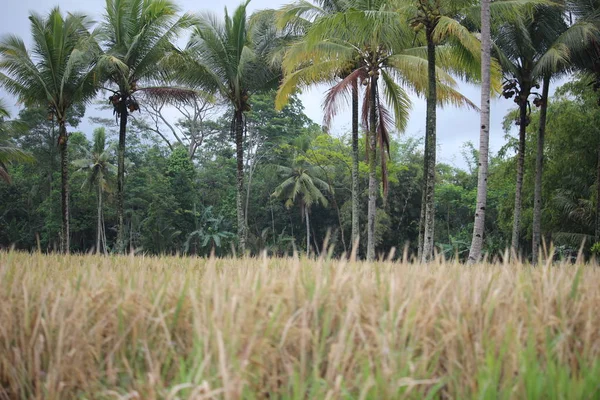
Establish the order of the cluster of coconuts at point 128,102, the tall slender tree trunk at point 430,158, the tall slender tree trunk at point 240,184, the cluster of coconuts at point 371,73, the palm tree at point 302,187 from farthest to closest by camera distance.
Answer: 1. the palm tree at point 302,187
2. the tall slender tree trunk at point 240,184
3. the cluster of coconuts at point 128,102
4. the cluster of coconuts at point 371,73
5. the tall slender tree trunk at point 430,158

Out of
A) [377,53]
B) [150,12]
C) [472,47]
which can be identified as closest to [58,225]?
[150,12]

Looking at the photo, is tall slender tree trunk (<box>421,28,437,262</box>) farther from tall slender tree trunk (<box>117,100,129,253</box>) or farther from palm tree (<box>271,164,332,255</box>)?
palm tree (<box>271,164,332,255</box>)

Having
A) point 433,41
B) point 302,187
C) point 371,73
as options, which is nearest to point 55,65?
point 371,73

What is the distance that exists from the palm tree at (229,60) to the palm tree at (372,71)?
228 centimetres

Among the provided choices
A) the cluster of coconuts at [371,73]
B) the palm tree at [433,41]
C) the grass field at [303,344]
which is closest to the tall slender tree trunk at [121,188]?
the cluster of coconuts at [371,73]

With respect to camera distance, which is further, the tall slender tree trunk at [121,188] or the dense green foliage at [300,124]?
the tall slender tree trunk at [121,188]

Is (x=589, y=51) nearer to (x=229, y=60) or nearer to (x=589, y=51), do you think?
(x=589, y=51)

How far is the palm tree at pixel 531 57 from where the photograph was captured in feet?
58.1

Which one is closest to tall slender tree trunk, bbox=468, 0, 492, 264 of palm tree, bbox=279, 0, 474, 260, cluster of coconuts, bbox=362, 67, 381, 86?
palm tree, bbox=279, 0, 474, 260

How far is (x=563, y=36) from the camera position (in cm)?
1734

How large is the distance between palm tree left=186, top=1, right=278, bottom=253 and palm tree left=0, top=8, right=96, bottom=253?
3.55 m

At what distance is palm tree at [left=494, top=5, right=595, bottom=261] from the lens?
17703 millimetres

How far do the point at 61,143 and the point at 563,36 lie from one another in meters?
17.9

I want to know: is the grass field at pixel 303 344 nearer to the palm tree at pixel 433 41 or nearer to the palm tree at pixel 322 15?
the palm tree at pixel 433 41
